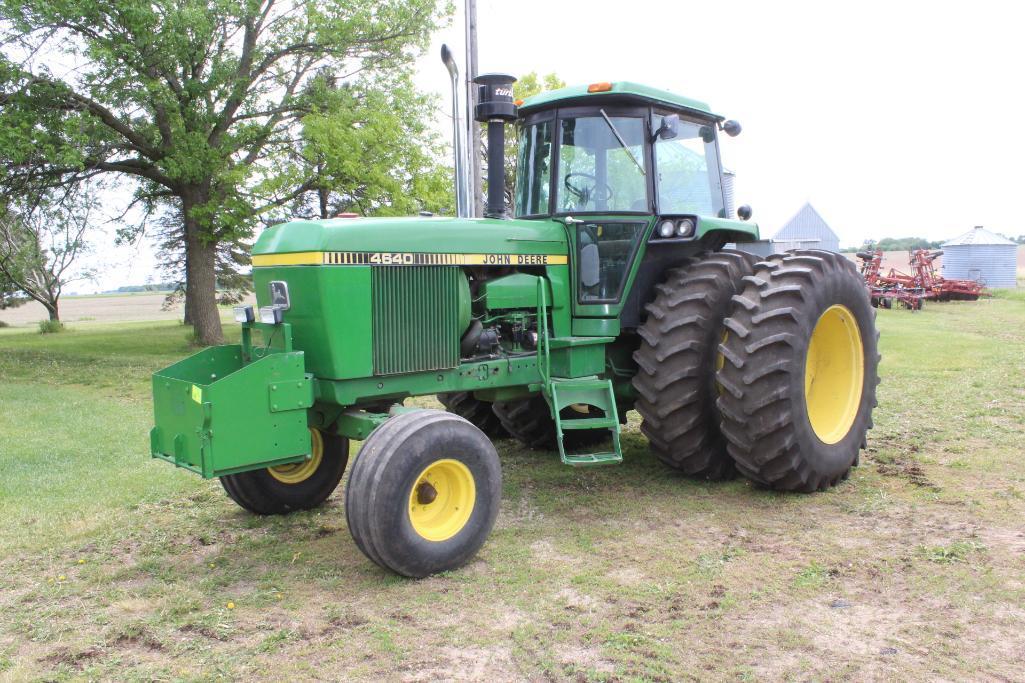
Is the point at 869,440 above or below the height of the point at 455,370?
below

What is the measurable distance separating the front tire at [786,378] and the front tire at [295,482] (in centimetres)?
264

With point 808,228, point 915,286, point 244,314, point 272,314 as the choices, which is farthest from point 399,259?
point 808,228

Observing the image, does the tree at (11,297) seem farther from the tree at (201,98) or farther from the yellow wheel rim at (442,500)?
the yellow wheel rim at (442,500)

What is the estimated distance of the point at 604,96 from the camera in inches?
228

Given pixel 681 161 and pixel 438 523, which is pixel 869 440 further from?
pixel 438 523

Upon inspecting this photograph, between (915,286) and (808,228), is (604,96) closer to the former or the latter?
(915,286)

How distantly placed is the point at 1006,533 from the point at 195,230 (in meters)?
14.6

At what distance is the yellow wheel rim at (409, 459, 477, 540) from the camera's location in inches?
175

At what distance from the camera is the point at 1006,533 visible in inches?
189

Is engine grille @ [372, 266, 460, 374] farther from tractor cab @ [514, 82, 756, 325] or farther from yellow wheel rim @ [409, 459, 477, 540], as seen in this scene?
tractor cab @ [514, 82, 756, 325]

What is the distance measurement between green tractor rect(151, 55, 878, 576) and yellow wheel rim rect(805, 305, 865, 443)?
2 centimetres

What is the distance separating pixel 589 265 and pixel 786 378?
1513 millimetres

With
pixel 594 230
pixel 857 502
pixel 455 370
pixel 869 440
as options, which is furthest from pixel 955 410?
pixel 455 370

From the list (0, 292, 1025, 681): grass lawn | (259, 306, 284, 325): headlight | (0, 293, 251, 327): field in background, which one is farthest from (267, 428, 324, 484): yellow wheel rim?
(0, 293, 251, 327): field in background
